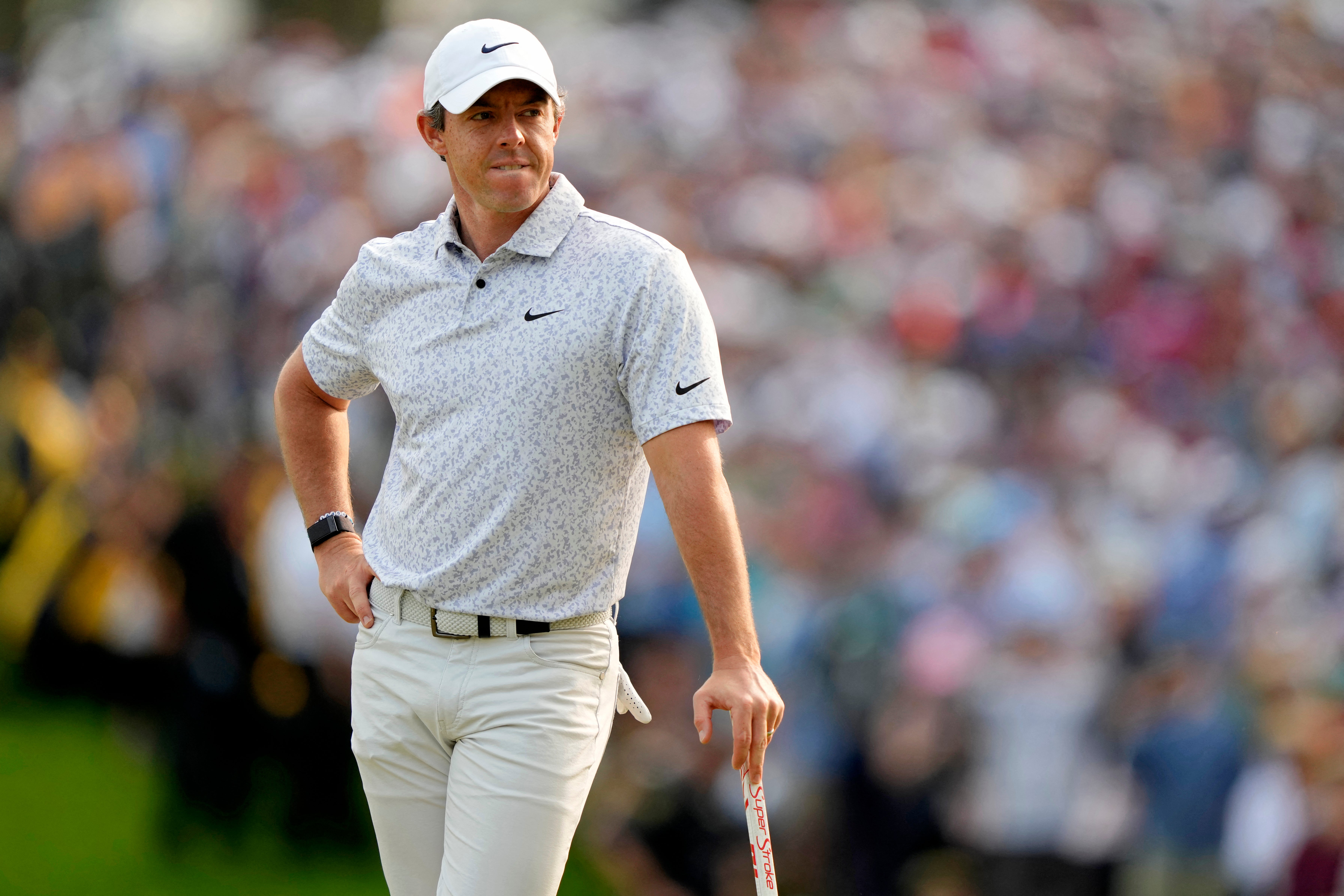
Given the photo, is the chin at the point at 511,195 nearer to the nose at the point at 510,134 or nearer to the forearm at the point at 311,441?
the nose at the point at 510,134

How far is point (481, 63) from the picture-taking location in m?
1.85

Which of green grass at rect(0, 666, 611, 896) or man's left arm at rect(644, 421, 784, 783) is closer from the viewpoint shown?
man's left arm at rect(644, 421, 784, 783)

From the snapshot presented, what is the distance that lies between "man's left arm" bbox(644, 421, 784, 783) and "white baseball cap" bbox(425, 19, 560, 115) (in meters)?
0.49

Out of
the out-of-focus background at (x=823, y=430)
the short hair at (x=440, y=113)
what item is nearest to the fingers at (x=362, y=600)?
the short hair at (x=440, y=113)

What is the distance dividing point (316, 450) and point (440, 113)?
0.59 meters

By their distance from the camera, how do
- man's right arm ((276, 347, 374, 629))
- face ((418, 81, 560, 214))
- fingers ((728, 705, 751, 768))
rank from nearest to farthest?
fingers ((728, 705, 751, 768))
face ((418, 81, 560, 214))
man's right arm ((276, 347, 374, 629))

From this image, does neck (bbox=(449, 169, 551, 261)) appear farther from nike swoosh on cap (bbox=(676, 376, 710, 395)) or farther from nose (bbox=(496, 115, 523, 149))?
nike swoosh on cap (bbox=(676, 376, 710, 395))

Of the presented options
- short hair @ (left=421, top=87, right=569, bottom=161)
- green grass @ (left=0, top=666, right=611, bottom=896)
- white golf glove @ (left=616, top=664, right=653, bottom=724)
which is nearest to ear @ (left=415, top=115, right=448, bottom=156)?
short hair @ (left=421, top=87, right=569, bottom=161)

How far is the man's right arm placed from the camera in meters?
2.19

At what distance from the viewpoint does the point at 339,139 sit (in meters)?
7.37

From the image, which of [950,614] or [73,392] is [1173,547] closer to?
[950,614]

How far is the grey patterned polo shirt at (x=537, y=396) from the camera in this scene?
6.01 ft

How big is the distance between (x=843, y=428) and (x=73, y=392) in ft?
12.0

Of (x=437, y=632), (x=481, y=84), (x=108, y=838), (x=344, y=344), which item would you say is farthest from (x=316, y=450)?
(x=108, y=838)
